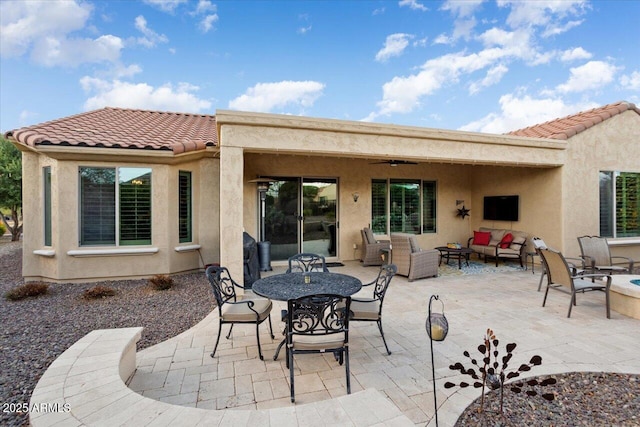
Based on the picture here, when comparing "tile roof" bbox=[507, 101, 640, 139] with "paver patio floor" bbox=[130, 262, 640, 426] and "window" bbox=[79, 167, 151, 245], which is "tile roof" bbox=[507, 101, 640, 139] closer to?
"paver patio floor" bbox=[130, 262, 640, 426]

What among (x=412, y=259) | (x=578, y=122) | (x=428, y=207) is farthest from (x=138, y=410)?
(x=578, y=122)

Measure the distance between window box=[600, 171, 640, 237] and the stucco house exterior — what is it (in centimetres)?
5

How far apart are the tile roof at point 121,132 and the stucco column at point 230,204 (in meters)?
1.87

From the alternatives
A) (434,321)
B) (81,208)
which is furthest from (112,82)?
(434,321)

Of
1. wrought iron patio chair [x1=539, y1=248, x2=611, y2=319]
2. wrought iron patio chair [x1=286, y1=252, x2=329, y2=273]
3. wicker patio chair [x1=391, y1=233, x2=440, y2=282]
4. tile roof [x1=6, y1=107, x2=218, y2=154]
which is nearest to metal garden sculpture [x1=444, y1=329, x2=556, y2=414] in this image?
wrought iron patio chair [x1=286, y1=252, x2=329, y2=273]

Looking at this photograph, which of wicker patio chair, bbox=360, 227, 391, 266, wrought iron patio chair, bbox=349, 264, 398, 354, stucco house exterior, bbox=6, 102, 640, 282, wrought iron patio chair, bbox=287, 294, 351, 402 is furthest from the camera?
wicker patio chair, bbox=360, 227, 391, 266

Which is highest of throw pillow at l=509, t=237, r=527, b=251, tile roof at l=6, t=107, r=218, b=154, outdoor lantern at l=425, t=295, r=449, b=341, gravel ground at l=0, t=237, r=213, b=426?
tile roof at l=6, t=107, r=218, b=154

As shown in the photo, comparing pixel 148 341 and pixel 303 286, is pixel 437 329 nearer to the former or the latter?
pixel 303 286

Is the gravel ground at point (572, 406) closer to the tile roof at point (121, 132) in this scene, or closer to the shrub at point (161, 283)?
the shrub at point (161, 283)

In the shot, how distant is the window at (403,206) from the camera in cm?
981

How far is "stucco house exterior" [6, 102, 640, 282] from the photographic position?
600 cm

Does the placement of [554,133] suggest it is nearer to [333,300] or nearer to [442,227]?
[442,227]

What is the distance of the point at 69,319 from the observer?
182 inches

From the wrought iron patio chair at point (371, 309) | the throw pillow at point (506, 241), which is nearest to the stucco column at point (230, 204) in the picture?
the wrought iron patio chair at point (371, 309)
